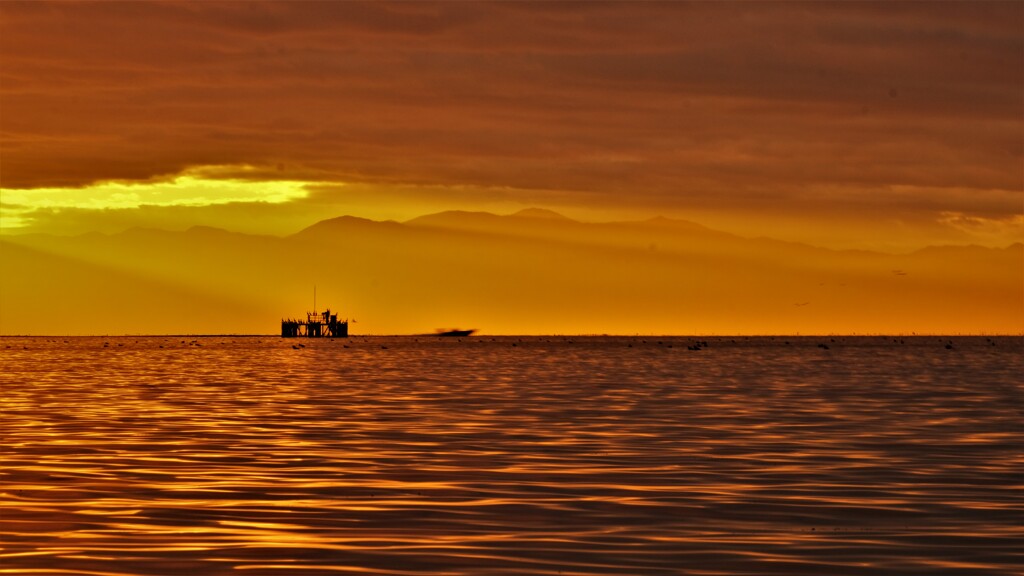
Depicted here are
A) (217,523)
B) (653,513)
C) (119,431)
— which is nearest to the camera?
(217,523)

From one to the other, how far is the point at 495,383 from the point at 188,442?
155 ft

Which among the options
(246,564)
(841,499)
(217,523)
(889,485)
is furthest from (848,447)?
(246,564)

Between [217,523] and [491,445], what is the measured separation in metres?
16.5

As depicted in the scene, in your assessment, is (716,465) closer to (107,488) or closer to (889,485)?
(889,485)

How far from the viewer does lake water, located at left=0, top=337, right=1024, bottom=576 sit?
2047 cm

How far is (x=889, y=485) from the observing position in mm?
29953

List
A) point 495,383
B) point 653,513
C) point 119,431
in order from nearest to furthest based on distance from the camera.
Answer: point 653,513
point 119,431
point 495,383

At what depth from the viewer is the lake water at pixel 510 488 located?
20.5 m

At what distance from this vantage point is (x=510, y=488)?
29.0 metres

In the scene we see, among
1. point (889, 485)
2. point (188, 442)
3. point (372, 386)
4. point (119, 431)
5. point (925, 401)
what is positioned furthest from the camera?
point (372, 386)

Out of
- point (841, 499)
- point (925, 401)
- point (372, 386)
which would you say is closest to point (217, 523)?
point (841, 499)

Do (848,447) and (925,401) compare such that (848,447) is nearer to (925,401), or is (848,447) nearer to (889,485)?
(889,485)

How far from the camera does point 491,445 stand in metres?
39.5

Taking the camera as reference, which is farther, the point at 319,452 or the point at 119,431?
the point at 119,431
